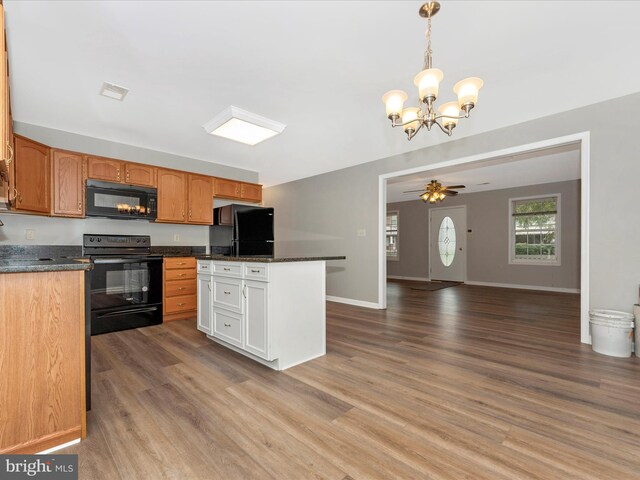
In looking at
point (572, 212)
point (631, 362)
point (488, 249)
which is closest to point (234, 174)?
point (631, 362)

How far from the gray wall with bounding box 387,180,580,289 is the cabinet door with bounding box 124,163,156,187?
701 centimetres

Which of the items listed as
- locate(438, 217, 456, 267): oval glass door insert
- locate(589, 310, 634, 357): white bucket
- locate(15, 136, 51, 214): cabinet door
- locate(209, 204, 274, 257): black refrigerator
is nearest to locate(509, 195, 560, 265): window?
locate(438, 217, 456, 267): oval glass door insert

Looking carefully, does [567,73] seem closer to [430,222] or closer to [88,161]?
[88,161]

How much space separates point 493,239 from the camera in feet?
24.9

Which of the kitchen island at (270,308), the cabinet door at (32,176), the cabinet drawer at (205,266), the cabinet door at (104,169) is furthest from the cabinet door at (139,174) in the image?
the kitchen island at (270,308)

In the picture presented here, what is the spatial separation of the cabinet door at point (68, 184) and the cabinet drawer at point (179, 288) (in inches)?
52.6

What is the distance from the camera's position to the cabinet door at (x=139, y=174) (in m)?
4.07

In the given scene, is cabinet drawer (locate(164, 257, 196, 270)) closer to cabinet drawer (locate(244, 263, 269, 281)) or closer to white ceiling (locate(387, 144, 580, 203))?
cabinet drawer (locate(244, 263, 269, 281))

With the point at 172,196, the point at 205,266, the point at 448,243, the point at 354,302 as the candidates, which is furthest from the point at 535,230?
the point at 172,196

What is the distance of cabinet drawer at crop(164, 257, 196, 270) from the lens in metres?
4.09

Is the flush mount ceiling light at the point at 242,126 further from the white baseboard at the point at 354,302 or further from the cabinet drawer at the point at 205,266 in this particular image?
the white baseboard at the point at 354,302

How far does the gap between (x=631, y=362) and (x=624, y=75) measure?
8.04ft

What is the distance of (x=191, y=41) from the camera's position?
2.14 metres

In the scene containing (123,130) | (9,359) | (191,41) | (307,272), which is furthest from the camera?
(123,130)
